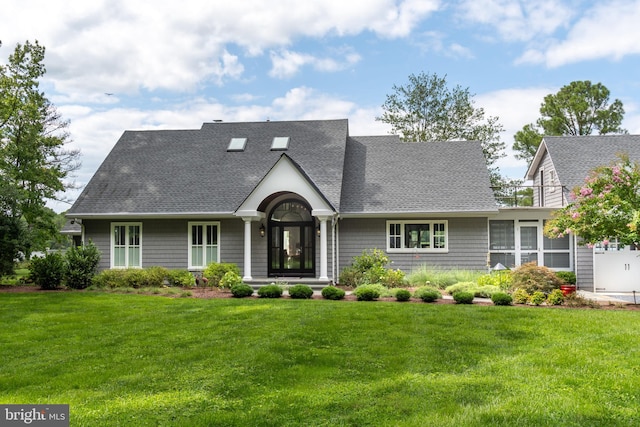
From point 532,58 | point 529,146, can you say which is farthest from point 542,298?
point 529,146

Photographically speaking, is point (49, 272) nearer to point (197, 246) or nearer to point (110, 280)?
point (110, 280)

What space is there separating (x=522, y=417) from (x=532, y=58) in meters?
20.7

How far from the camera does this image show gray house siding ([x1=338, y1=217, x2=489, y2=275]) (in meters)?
17.2

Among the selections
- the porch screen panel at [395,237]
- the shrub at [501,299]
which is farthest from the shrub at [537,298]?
the porch screen panel at [395,237]

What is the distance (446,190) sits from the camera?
18.0 metres

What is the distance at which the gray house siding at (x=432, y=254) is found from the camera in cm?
1725

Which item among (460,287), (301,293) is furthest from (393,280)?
(301,293)

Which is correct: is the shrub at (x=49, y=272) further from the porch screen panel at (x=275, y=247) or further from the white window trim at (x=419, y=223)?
the white window trim at (x=419, y=223)

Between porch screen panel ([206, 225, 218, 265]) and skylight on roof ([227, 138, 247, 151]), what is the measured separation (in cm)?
377

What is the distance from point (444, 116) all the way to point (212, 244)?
750 inches

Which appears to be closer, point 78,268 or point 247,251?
point 78,268

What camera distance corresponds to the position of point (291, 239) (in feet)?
58.4

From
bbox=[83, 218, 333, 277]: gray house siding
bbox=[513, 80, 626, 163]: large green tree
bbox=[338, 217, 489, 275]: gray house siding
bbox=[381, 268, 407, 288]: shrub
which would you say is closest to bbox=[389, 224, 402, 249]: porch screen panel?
bbox=[338, 217, 489, 275]: gray house siding

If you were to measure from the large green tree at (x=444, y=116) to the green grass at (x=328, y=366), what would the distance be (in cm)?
2220
